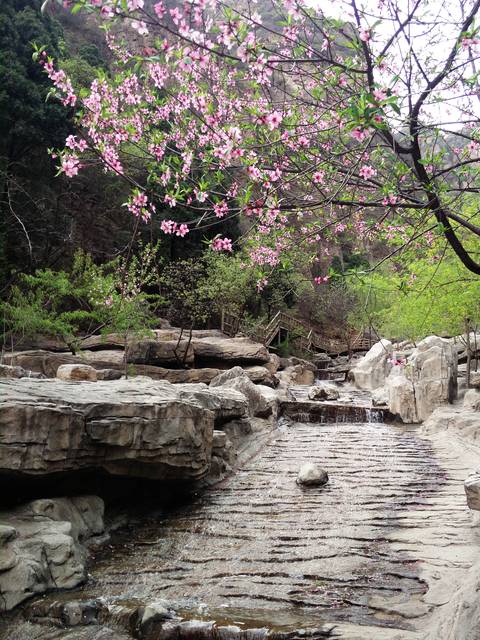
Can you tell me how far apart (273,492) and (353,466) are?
2.08m

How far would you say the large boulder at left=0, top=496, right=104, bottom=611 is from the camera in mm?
5242

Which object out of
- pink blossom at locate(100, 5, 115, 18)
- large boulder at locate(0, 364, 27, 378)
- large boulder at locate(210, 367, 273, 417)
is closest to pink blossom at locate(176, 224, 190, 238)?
pink blossom at locate(100, 5, 115, 18)

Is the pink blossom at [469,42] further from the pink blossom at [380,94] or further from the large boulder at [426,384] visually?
the large boulder at [426,384]

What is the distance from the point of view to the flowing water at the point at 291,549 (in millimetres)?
4988

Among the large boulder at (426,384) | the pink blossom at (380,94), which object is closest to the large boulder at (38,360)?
the large boulder at (426,384)

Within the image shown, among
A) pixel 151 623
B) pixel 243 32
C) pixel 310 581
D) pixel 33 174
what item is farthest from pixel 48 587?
pixel 33 174

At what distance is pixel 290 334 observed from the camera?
99.7ft

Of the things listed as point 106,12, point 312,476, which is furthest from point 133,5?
point 312,476

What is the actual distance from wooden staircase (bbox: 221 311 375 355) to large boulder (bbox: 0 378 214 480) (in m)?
17.4

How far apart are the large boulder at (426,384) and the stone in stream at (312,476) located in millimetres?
5470

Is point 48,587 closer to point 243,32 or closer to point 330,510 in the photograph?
point 330,510

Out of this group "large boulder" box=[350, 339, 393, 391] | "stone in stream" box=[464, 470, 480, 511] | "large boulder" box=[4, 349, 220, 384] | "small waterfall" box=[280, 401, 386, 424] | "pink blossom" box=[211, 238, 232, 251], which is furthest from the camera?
"large boulder" box=[350, 339, 393, 391]

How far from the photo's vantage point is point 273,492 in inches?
343

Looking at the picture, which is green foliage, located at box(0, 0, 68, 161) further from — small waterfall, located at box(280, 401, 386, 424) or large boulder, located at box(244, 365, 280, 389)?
small waterfall, located at box(280, 401, 386, 424)
